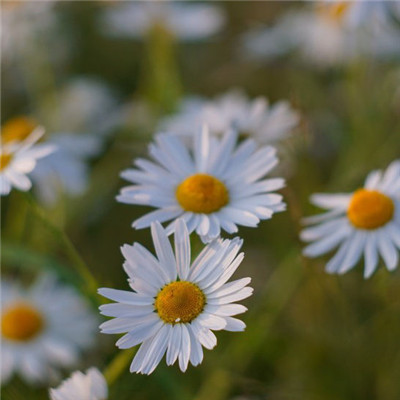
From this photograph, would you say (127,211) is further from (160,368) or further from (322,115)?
(160,368)

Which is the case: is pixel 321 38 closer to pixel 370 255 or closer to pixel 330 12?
pixel 330 12

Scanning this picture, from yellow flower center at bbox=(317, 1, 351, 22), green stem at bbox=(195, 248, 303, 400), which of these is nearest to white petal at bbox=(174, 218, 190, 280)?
green stem at bbox=(195, 248, 303, 400)

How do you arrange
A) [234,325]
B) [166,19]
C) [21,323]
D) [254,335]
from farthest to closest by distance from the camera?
1. [166,19]
2. [21,323]
3. [254,335]
4. [234,325]

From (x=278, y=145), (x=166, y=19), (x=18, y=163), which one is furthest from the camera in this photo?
(x=166, y=19)

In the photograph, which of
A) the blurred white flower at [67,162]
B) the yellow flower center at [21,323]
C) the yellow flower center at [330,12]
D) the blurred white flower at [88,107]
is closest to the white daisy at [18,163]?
the blurred white flower at [67,162]

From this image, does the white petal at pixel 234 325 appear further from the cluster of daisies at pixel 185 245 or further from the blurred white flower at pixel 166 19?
the blurred white flower at pixel 166 19

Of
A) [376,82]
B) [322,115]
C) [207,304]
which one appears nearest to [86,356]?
[207,304]

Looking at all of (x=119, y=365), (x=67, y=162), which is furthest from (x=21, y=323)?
(x=119, y=365)
